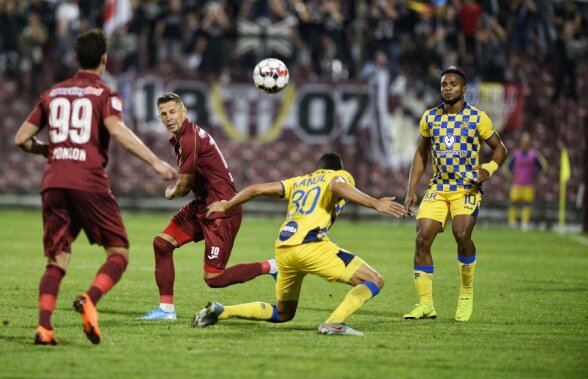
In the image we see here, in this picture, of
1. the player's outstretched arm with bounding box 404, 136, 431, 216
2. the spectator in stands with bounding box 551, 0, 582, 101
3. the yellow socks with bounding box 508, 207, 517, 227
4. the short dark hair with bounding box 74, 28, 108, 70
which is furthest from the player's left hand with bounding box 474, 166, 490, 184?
the spectator in stands with bounding box 551, 0, 582, 101

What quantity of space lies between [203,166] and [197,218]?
1.73 ft

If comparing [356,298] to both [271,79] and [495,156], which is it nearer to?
[495,156]

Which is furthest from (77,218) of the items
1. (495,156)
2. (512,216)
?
(512,216)

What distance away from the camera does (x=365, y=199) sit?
880 cm

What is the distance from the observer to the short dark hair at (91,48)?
332 inches

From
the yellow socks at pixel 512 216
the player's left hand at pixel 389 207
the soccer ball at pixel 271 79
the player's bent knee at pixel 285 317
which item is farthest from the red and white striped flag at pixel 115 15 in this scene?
the player's left hand at pixel 389 207

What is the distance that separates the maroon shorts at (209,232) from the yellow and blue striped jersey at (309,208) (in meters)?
1.38

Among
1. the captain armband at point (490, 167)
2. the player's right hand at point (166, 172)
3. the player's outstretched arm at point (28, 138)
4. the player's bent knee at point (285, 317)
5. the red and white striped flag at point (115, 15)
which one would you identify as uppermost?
the red and white striped flag at point (115, 15)

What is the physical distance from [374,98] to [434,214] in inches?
633

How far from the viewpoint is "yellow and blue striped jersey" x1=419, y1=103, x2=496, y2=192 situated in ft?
35.8

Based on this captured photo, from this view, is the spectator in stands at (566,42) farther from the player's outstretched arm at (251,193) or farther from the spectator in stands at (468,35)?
the player's outstretched arm at (251,193)

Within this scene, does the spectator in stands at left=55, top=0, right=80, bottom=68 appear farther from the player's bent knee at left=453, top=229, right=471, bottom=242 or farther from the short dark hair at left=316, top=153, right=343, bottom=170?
A: the short dark hair at left=316, top=153, right=343, bottom=170

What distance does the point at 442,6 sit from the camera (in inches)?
1052

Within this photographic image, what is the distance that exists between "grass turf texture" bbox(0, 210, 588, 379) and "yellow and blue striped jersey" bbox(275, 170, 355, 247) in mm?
878
